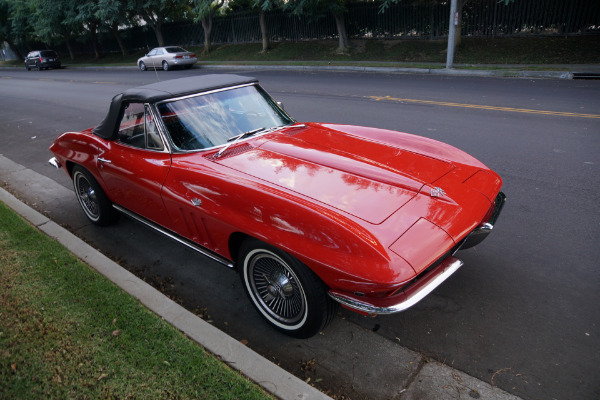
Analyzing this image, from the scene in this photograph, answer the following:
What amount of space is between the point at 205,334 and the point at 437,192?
6.27 ft

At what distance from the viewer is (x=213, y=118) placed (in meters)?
3.91

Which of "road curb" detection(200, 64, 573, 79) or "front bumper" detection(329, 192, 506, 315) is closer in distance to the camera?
"front bumper" detection(329, 192, 506, 315)

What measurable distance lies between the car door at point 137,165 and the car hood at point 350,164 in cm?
65

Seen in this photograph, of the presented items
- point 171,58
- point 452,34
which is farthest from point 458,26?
point 171,58

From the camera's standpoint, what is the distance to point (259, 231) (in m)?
2.87

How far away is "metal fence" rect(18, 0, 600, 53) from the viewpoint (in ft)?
57.0

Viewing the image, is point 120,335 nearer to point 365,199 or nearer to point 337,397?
point 337,397

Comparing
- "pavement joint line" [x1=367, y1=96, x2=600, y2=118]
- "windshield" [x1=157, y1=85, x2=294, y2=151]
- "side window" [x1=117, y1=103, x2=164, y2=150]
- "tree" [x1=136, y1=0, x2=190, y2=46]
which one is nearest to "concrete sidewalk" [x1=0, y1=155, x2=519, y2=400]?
"side window" [x1=117, y1=103, x2=164, y2=150]

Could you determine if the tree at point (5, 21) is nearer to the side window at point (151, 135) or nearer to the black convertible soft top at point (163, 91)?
the black convertible soft top at point (163, 91)

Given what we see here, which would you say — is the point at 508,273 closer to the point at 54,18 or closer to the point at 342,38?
the point at 342,38

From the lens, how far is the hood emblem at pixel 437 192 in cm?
296

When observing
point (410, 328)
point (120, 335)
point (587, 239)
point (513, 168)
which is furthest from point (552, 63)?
point (120, 335)

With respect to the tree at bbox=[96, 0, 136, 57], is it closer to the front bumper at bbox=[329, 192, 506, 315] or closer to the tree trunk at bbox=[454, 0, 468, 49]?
the tree trunk at bbox=[454, 0, 468, 49]

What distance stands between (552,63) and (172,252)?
1656cm
